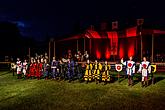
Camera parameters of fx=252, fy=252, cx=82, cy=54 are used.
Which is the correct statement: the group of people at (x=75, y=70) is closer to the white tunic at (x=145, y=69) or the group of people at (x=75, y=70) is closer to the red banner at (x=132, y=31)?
the white tunic at (x=145, y=69)

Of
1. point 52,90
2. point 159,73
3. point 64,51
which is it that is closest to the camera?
point 52,90

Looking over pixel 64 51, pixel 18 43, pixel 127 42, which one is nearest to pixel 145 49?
pixel 127 42

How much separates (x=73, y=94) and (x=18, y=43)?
39.2m

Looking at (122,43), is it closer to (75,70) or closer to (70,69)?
(75,70)

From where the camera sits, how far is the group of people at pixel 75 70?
16.8 metres

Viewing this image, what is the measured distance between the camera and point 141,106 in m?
11.7

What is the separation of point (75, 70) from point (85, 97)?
6316mm

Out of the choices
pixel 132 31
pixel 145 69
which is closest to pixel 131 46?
pixel 132 31

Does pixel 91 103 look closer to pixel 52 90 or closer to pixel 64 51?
pixel 52 90

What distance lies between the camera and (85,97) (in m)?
13.7

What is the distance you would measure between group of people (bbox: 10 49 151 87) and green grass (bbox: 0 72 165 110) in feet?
2.60

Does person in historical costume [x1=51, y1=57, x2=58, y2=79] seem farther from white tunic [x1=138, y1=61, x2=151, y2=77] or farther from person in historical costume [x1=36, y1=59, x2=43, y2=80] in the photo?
white tunic [x1=138, y1=61, x2=151, y2=77]

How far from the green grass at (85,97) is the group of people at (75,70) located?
31.2 inches

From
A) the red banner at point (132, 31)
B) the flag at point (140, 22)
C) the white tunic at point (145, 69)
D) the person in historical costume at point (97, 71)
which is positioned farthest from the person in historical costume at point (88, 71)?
the flag at point (140, 22)
